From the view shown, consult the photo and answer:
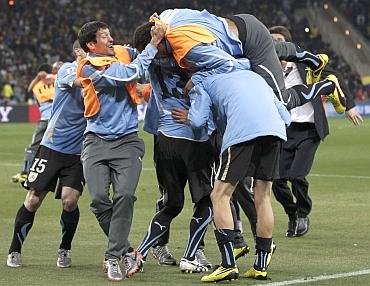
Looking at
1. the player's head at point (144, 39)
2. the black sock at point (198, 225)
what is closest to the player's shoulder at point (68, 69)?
the player's head at point (144, 39)

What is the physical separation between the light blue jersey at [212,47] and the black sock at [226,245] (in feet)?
4.19

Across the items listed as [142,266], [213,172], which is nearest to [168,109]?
[213,172]

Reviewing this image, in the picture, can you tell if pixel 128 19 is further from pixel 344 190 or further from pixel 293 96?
pixel 293 96

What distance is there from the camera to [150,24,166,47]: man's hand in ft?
28.3

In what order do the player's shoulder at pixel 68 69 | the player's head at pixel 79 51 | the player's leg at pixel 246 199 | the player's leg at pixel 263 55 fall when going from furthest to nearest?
the player's leg at pixel 246 199, the player's head at pixel 79 51, the player's shoulder at pixel 68 69, the player's leg at pixel 263 55

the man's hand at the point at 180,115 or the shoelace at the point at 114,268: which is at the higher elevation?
the man's hand at the point at 180,115

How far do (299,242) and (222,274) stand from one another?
9.42 feet

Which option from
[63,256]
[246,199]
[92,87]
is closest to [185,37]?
[92,87]

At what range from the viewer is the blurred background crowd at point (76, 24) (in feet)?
159

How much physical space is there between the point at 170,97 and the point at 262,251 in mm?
1550

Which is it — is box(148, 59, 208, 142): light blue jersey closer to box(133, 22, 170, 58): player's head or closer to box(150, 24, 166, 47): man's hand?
box(133, 22, 170, 58): player's head

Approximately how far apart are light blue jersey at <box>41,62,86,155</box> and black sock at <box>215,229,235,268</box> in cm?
173

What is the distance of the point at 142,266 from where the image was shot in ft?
30.9

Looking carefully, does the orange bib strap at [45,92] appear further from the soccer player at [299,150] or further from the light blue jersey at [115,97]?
the light blue jersey at [115,97]
